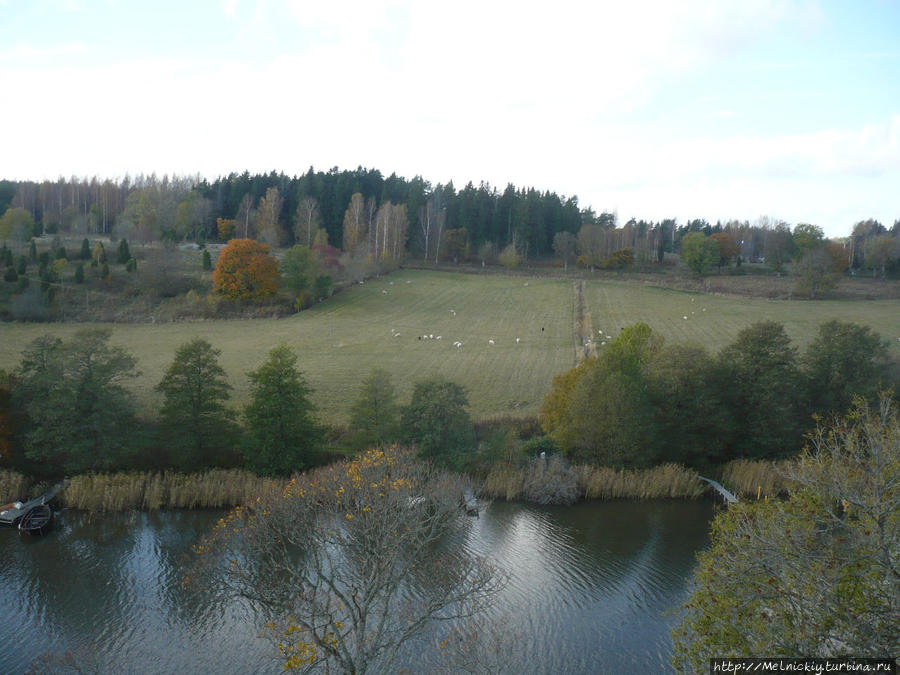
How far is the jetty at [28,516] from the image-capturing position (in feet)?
88.0

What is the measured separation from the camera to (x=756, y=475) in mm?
35500

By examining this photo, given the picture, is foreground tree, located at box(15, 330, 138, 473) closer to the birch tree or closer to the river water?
the river water

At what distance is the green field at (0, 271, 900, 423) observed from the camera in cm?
4675

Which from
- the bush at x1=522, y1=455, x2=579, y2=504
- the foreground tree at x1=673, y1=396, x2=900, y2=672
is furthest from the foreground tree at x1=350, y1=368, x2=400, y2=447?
the foreground tree at x1=673, y1=396, x2=900, y2=672

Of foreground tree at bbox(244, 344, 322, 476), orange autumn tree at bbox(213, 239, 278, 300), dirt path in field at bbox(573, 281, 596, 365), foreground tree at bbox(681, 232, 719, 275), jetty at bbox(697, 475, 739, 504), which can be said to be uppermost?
foreground tree at bbox(681, 232, 719, 275)

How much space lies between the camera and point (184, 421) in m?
33.7

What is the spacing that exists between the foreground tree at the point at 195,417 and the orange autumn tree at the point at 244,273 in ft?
115

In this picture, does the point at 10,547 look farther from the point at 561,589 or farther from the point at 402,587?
the point at 561,589

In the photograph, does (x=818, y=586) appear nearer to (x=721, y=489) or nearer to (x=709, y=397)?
(x=721, y=489)

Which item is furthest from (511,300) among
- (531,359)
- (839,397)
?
(839,397)

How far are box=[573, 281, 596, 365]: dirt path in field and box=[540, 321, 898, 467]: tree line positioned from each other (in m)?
15.0

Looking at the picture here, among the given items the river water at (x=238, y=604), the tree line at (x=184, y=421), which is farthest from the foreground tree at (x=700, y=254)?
the tree line at (x=184, y=421)

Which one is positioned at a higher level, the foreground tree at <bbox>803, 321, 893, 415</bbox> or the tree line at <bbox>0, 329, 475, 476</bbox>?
the foreground tree at <bbox>803, 321, 893, 415</bbox>

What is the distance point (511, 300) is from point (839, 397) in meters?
45.1
